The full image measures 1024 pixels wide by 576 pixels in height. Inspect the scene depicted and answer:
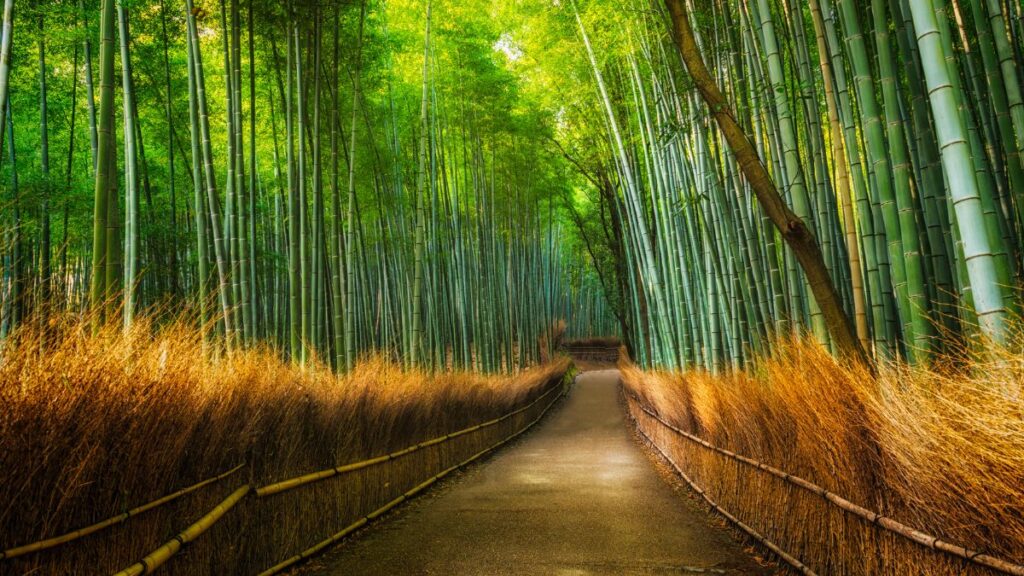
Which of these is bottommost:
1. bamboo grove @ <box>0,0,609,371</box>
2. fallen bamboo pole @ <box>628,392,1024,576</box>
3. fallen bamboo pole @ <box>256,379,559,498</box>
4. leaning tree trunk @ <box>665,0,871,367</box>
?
fallen bamboo pole @ <box>628,392,1024,576</box>

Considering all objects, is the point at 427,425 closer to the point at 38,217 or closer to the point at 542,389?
the point at 38,217

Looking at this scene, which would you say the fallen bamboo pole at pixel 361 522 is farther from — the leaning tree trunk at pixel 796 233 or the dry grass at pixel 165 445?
the leaning tree trunk at pixel 796 233

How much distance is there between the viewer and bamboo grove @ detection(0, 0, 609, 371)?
498 centimetres

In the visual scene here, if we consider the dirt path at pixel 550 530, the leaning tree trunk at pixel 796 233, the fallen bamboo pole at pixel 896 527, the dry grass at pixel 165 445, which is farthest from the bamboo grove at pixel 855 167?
the dry grass at pixel 165 445

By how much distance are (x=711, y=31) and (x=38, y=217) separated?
689 cm

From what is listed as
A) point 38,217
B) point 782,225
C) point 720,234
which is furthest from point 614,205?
point 782,225

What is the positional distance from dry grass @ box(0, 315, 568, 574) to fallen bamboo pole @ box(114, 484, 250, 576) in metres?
0.04

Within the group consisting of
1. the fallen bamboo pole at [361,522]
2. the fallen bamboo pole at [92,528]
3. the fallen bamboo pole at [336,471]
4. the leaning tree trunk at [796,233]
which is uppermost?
the leaning tree trunk at [796,233]

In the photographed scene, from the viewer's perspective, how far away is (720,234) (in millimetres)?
5160

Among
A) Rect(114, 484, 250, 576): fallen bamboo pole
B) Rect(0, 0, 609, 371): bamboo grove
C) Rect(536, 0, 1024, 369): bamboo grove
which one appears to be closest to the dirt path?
Rect(114, 484, 250, 576): fallen bamboo pole

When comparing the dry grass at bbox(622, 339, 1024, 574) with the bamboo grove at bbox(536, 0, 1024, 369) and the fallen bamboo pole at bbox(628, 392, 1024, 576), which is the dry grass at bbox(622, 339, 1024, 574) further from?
the bamboo grove at bbox(536, 0, 1024, 369)

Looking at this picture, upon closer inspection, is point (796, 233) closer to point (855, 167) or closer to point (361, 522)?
point (855, 167)

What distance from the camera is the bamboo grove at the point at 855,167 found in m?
2.05

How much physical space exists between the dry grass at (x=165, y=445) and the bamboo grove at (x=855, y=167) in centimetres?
231
